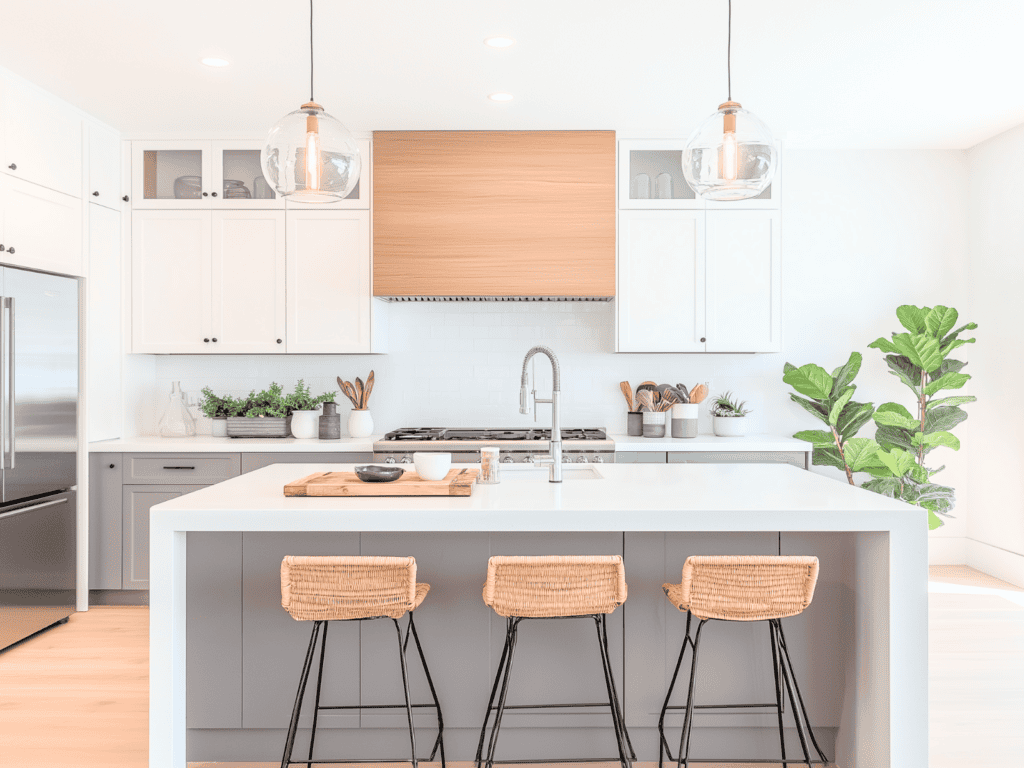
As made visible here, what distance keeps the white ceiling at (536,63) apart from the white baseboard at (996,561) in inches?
99.6

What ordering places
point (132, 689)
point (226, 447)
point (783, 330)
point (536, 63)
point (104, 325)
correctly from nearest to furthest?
point (132, 689) < point (536, 63) < point (226, 447) < point (104, 325) < point (783, 330)

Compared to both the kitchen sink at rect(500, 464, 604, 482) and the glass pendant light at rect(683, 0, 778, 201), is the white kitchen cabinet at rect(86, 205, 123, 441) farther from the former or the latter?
the glass pendant light at rect(683, 0, 778, 201)

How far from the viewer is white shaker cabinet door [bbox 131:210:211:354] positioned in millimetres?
4594

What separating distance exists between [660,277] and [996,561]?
8.90 ft

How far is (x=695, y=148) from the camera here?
2248 millimetres

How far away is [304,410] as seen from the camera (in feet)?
15.3

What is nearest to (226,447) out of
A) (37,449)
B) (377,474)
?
(37,449)

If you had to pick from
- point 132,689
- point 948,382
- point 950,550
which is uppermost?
point 948,382

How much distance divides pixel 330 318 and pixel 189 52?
1.61 meters

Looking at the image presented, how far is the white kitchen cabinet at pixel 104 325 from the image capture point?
4.31 m

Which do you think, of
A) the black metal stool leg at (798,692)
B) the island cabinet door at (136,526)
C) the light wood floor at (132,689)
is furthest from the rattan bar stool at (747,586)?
the island cabinet door at (136,526)

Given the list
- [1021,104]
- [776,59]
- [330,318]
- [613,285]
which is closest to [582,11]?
[776,59]

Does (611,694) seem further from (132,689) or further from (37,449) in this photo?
(37,449)

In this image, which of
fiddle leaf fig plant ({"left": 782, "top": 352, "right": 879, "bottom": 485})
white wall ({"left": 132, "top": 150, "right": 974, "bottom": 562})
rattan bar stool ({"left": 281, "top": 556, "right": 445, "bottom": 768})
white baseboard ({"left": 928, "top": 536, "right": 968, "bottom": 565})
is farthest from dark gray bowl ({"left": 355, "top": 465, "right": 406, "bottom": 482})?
white baseboard ({"left": 928, "top": 536, "right": 968, "bottom": 565})
